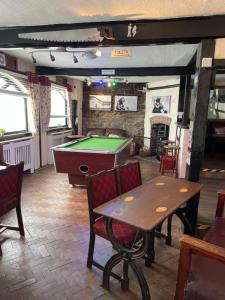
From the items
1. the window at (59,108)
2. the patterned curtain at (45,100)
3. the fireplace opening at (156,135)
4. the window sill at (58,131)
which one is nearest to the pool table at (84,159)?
the patterned curtain at (45,100)

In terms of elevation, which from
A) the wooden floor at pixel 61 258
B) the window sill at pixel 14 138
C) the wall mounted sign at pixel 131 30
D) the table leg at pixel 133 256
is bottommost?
the wooden floor at pixel 61 258

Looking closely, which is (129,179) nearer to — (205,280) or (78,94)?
(205,280)

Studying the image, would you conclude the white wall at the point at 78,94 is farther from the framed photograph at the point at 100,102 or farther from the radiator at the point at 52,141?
the radiator at the point at 52,141

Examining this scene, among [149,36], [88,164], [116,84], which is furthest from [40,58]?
[116,84]

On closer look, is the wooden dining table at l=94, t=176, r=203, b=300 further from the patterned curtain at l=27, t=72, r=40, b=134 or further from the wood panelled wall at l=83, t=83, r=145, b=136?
the wood panelled wall at l=83, t=83, r=145, b=136

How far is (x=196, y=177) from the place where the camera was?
2.64m

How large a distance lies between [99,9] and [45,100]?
3.92 meters

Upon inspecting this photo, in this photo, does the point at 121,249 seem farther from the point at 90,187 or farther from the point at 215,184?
the point at 215,184

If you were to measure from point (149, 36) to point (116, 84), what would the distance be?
18.1 ft

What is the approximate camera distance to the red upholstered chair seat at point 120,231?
181 centimetres

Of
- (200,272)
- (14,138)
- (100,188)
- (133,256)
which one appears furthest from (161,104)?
(200,272)

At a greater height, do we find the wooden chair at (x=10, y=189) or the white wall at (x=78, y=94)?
the white wall at (x=78, y=94)

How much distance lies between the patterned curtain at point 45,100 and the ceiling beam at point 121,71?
0.23 m

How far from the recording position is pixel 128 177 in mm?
2463
